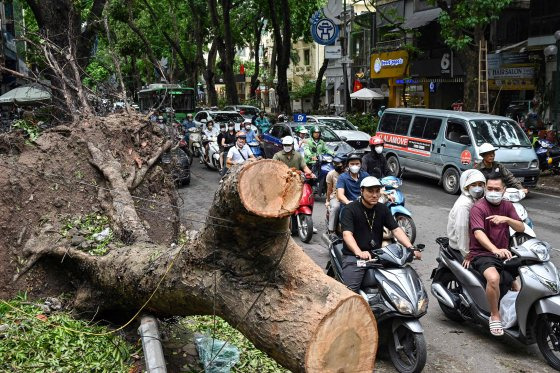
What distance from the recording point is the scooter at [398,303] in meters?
Result: 5.12

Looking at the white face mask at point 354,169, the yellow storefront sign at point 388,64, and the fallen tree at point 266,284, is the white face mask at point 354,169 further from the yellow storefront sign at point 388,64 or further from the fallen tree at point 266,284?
the yellow storefront sign at point 388,64

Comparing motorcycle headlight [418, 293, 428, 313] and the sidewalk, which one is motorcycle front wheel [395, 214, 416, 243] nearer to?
motorcycle headlight [418, 293, 428, 313]

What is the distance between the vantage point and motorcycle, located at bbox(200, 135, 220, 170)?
60.3 feet

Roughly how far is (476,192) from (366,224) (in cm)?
126

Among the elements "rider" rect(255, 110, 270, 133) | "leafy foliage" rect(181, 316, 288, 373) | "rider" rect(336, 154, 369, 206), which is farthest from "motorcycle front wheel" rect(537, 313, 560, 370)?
"rider" rect(255, 110, 270, 133)

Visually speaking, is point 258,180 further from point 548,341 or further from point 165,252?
point 548,341

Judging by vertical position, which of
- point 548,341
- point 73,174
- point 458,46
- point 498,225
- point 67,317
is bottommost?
point 548,341

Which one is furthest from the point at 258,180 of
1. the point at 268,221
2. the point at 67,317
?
the point at 67,317

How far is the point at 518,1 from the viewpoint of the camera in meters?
22.3

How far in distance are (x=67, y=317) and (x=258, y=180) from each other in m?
2.89

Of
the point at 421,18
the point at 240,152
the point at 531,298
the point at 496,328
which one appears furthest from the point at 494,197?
the point at 421,18

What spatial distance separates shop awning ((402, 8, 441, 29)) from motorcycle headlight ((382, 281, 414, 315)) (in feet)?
76.7

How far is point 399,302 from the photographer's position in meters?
5.15

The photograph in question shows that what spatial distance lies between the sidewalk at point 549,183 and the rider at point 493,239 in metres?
10.2
